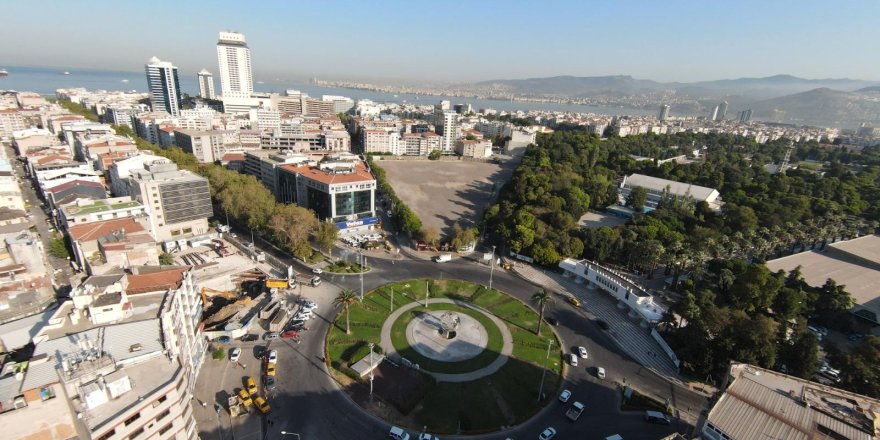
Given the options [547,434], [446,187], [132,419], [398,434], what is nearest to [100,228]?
[132,419]

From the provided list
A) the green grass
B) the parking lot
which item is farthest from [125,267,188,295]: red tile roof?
the green grass

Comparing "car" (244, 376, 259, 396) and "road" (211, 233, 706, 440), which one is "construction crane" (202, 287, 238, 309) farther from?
"car" (244, 376, 259, 396)

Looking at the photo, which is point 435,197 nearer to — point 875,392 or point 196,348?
point 196,348

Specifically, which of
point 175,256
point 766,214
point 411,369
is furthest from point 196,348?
point 766,214

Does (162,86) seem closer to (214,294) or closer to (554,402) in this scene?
(214,294)

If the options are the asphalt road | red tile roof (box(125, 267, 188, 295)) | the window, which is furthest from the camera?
red tile roof (box(125, 267, 188, 295))

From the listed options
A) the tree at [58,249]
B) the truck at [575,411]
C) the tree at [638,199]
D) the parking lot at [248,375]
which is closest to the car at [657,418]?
the truck at [575,411]
